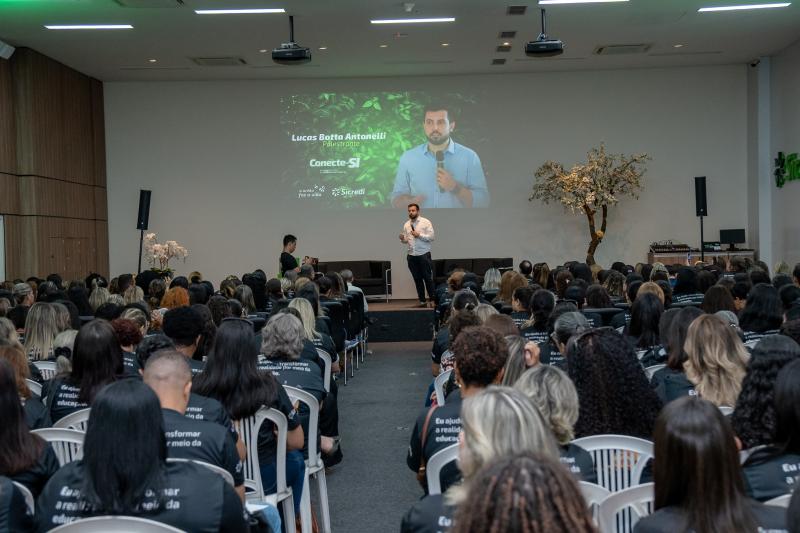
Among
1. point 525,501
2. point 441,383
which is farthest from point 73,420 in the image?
point 525,501

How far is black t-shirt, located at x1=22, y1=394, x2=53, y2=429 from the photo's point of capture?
362 centimetres

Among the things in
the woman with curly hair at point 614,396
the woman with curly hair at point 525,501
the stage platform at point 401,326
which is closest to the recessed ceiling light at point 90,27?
the stage platform at point 401,326

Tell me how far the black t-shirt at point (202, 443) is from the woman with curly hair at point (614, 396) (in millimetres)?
1208

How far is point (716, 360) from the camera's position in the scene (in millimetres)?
3697

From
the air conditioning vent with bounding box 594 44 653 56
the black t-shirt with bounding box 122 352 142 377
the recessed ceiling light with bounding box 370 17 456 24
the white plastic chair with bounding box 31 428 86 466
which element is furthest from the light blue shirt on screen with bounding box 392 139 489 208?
the white plastic chair with bounding box 31 428 86 466

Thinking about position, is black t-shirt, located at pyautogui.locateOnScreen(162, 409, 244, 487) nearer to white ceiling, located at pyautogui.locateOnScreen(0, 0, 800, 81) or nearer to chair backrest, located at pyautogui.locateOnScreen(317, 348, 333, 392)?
chair backrest, located at pyautogui.locateOnScreen(317, 348, 333, 392)

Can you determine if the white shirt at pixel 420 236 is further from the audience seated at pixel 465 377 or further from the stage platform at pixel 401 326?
the audience seated at pixel 465 377

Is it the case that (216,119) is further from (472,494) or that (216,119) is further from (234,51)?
(472,494)

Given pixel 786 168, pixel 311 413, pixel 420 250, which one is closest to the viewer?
pixel 311 413

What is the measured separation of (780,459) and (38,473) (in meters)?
2.13

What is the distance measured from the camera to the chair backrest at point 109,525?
7.04 feet

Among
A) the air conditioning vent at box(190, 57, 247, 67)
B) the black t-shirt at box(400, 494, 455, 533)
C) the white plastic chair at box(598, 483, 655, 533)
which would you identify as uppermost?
the air conditioning vent at box(190, 57, 247, 67)

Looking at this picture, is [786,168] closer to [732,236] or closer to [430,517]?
[732,236]

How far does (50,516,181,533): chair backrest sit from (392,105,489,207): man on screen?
14452 mm
